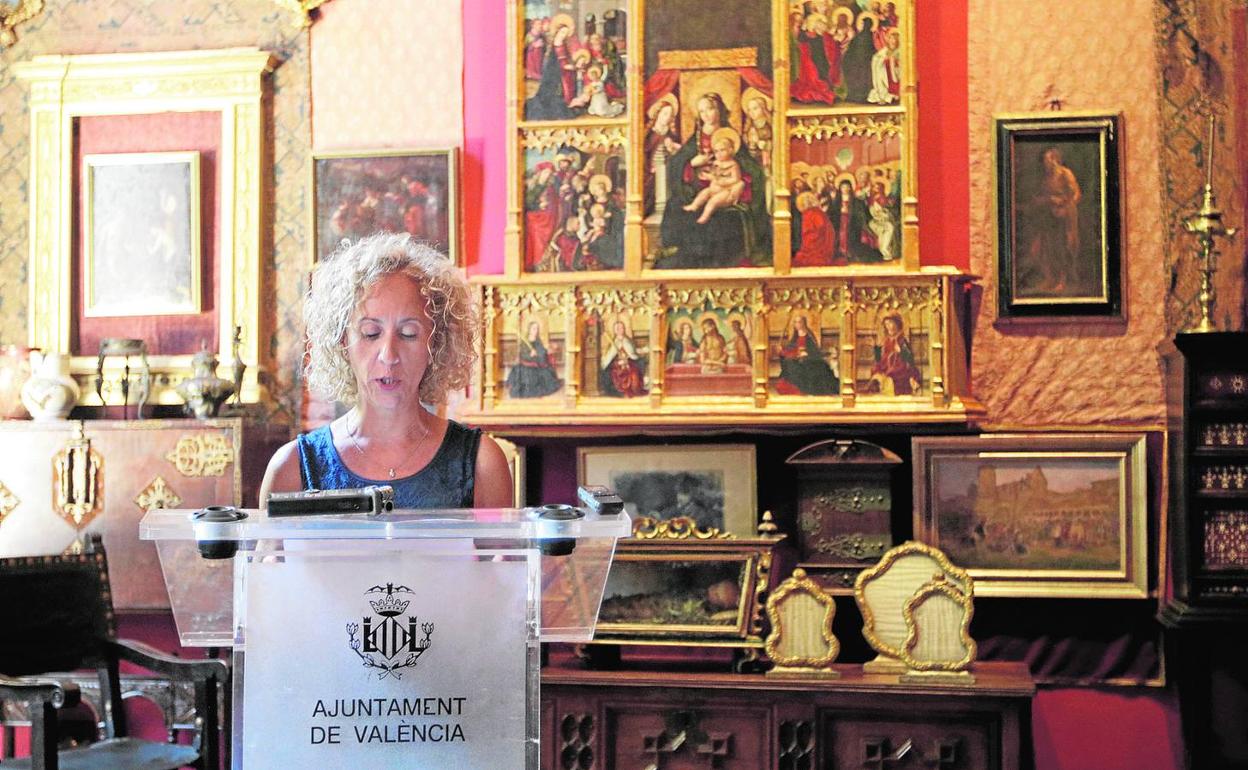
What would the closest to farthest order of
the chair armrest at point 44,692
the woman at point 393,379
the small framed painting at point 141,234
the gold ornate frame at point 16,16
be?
1. the woman at point 393,379
2. the chair armrest at point 44,692
3. the small framed painting at point 141,234
4. the gold ornate frame at point 16,16

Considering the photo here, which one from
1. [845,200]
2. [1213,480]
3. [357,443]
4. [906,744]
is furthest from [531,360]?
[357,443]

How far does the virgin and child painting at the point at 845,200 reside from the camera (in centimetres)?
523

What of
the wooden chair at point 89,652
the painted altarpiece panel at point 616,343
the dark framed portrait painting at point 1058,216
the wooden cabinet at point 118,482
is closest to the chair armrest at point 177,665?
the wooden chair at point 89,652

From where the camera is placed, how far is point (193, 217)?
18.9ft

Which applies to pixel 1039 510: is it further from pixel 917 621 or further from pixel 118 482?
pixel 118 482

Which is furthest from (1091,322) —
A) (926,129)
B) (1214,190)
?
(926,129)

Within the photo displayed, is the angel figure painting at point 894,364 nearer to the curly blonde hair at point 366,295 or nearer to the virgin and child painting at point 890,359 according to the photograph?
the virgin and child painting at point 890,359

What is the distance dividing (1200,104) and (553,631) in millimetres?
4617

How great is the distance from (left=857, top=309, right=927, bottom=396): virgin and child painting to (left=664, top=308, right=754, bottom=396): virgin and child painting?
475 millimetres

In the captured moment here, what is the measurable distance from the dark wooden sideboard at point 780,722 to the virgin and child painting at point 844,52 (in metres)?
2.36

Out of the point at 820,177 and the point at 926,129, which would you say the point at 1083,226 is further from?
the point at 820,177

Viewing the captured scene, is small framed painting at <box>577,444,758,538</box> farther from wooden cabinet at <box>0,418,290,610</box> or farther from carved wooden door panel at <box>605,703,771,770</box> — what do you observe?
wooden cabinet at <box>0,418,290,610</box>

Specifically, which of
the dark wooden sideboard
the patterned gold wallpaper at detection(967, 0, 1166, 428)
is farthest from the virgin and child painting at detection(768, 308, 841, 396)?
the dark wooden sideboard

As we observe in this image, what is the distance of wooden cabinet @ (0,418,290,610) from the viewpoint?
5262mm
